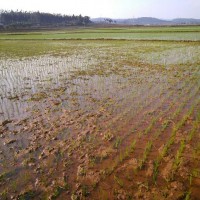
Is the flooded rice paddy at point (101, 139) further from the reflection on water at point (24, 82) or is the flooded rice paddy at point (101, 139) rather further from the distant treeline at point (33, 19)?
the distant treeline at point (33, 19)

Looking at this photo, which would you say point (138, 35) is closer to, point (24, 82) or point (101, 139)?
point (24, 82)

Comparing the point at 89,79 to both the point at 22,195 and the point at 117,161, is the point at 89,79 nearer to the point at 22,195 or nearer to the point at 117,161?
the point at 117,161

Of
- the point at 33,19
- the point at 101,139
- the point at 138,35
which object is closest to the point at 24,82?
the point at 101,139

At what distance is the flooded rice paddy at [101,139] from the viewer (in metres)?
3.93

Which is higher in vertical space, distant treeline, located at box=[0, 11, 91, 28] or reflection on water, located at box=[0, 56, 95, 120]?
distant treeline, located at box=[0, 11, 91, 28]

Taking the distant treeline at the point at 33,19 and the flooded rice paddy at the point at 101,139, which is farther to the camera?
the distant treeline at the point at 33,19

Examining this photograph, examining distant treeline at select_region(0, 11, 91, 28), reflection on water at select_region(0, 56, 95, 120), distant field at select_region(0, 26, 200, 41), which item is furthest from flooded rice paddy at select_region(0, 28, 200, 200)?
distant treeline at select_region(0, 11, 91, 28)

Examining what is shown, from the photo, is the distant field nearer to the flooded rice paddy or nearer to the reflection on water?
the reflection on water

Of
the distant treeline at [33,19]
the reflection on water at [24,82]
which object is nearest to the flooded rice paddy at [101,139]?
the reflection on water at [24,82]

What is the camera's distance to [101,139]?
5539mm

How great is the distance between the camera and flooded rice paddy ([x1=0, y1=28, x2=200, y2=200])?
3.93 meters

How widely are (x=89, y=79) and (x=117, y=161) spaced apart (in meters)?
7.37

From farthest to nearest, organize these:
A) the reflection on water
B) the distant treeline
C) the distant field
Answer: the distant treeline < the distant field < the reflection on water

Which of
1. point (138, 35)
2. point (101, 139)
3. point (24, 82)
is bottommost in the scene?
point (24, 82)
